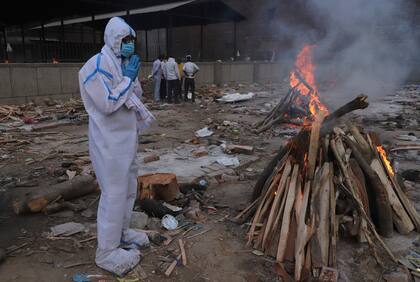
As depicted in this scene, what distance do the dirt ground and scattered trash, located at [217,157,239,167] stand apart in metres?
0.14

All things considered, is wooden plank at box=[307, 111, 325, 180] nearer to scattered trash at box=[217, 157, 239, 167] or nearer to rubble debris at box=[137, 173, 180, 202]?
rubble debris at box=[137, 173, 180, 202]

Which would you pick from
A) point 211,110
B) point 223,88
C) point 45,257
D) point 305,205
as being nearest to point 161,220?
point 45,257

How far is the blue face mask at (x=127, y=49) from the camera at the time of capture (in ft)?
9.91

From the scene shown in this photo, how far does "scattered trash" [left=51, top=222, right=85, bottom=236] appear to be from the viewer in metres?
3.82

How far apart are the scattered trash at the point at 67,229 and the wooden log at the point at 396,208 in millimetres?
3368

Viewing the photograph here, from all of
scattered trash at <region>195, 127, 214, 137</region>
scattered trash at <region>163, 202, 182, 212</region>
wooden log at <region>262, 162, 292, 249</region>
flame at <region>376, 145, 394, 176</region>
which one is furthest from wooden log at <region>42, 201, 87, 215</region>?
scattered trash at <region>195, 127, 214, 137</region>

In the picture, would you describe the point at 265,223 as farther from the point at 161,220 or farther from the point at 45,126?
the point at 45,126

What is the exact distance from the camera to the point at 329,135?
3996mm

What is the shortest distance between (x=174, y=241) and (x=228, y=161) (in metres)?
2.96

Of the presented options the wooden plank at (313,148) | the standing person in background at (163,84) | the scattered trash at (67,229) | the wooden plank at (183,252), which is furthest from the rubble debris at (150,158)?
the standing person in background at (163,84)

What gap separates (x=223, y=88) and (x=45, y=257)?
1631 cm

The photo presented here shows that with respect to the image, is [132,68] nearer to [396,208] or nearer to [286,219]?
[286,219]

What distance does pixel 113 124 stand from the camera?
2951 millimetres

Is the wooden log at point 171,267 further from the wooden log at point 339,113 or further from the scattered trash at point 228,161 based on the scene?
the scattered trash at point 228,161
